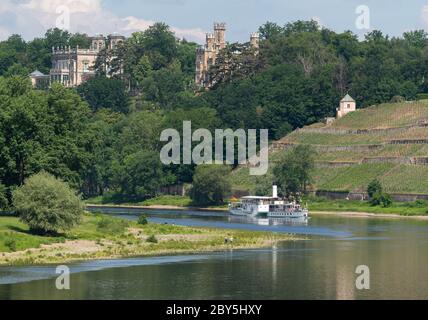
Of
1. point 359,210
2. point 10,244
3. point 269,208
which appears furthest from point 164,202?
point 10,244

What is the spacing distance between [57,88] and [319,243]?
32.1 metres

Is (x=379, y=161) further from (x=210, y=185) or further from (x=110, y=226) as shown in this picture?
(x=110, y=226)

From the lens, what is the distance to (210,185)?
Result: 186 m

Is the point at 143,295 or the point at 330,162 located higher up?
the point at 330,162

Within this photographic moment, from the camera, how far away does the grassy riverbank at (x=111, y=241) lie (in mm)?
100562

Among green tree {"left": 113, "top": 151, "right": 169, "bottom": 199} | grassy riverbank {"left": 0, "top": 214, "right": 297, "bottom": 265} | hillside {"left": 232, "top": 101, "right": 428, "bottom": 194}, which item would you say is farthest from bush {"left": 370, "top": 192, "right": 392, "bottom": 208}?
grassy riverbank {"left": 0, "top": 214, "right": 297, "bottom": 265}

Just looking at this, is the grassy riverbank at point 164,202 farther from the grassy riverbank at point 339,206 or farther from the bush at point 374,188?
the bush at point 374,188

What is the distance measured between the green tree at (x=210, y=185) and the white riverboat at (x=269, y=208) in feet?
41.7

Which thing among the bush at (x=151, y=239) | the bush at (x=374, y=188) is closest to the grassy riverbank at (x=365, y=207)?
the bush at (x=374, y=188)

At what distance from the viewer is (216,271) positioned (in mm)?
94688

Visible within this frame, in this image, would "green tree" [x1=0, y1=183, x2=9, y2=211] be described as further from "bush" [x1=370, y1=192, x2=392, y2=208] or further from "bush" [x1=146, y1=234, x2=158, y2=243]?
"bush" [x1=370, y1=192, x2=392, y2=208]

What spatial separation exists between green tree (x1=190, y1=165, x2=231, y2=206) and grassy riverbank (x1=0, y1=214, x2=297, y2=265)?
53.0 meters
